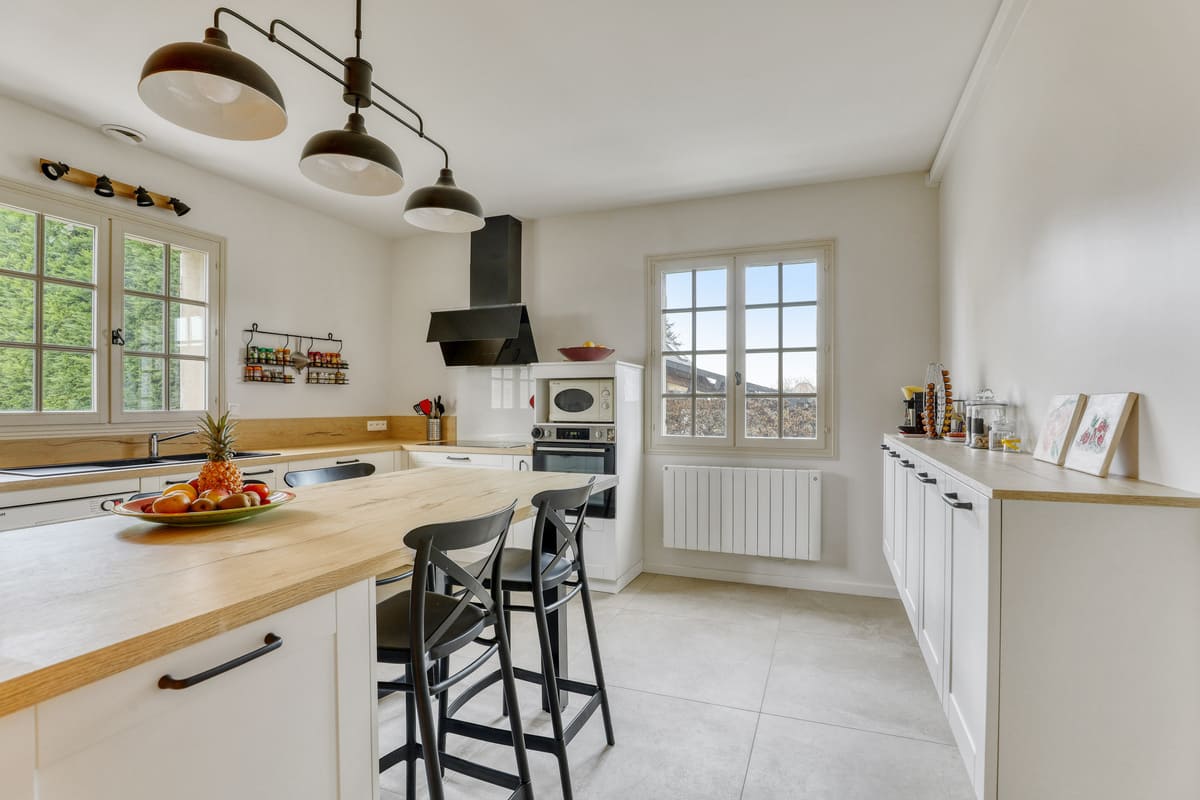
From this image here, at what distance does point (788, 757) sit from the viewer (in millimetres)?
2043

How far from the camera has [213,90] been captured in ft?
4.66

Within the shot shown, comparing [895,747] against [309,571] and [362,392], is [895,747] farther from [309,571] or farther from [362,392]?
[362,392]

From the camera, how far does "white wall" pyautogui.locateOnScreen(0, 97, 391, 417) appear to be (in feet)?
9.84

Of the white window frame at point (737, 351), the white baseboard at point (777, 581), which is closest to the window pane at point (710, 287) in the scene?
the white window frame at point (737, 351)

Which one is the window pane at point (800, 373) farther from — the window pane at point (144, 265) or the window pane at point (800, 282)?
→ the window pane at point (144, 265)

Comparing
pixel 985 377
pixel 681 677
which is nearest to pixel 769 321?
pixel 985 377

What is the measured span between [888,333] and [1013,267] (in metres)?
1.53

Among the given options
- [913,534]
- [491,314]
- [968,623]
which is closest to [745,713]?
[913,534]

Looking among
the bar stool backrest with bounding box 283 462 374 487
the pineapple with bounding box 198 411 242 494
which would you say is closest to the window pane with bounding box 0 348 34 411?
the bar stool backrest with bounding box 283 462 374 487

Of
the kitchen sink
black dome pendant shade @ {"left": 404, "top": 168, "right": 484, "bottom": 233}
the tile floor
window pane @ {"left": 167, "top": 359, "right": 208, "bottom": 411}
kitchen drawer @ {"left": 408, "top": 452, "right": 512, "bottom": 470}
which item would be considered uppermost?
black dome pendant shade @ {"left": 404, "top": 168, "right": 484, "bottom": 233}

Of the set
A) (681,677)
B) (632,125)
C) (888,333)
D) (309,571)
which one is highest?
(632,125)

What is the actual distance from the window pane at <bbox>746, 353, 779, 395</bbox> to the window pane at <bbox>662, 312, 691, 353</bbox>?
1.56 ft

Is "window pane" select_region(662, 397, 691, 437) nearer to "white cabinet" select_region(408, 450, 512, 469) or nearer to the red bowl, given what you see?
the red bowl

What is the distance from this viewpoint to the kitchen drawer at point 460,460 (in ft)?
13.6
